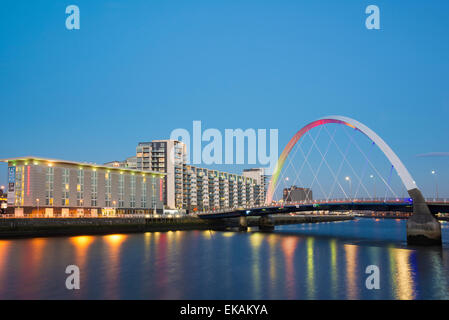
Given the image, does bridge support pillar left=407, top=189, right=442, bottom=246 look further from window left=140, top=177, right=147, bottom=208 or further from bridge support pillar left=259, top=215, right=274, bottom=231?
window left=140, top=177, right=147, bottom=208

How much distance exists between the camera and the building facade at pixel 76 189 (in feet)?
313

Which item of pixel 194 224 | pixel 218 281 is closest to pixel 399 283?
pixel 218 281

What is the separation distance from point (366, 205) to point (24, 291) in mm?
51991

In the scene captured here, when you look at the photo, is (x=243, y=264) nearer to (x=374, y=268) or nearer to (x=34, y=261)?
(x=374, y=268)

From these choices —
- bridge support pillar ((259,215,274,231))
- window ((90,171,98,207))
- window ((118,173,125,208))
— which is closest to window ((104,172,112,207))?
window ((90,171,98,207))

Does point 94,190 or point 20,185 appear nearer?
point 20,185

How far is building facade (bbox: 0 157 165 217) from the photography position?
95375 millimetres

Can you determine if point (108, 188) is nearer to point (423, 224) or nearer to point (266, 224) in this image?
point (266, 224)

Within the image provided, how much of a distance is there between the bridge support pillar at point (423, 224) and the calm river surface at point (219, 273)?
→ 12.2 feet

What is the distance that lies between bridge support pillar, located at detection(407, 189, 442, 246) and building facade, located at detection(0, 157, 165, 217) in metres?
70.4

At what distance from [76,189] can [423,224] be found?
7762 cm

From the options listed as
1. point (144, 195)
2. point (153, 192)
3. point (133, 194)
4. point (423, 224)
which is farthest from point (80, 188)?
point (423, 224)

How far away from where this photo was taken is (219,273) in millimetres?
36781

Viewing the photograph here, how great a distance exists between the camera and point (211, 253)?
168 ft
